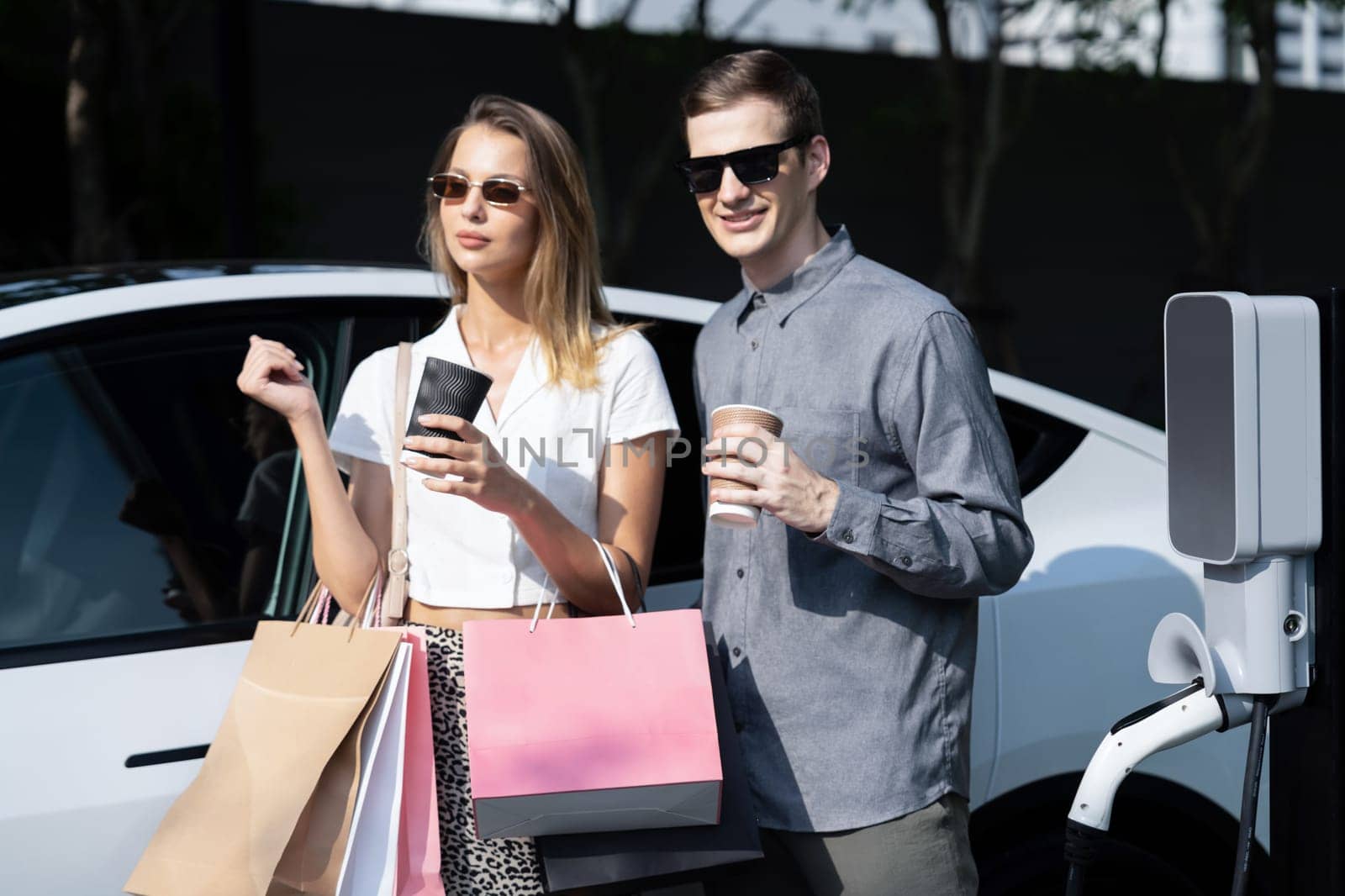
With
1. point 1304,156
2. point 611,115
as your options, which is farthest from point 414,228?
point 1304,156

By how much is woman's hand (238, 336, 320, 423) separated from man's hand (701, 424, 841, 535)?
0.63 meters

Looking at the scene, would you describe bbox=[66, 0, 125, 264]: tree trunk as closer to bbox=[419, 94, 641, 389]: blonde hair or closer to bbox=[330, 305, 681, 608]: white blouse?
bbox=[419, 94, 641, 389]: blonde hair

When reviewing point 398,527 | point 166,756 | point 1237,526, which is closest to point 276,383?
point 398,527

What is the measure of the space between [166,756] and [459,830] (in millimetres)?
499

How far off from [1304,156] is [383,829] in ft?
50.9

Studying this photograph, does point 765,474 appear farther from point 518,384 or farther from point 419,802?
point 419,802

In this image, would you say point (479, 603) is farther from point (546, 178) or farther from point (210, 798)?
point (546, 178)

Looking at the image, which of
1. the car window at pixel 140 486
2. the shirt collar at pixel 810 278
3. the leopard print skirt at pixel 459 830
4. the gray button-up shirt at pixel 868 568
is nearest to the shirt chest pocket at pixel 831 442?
the gray button-up shirt at pixel 868 568

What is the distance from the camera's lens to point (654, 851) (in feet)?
→ 5.99

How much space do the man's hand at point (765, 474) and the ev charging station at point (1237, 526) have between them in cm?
43

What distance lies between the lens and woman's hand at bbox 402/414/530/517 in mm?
1759

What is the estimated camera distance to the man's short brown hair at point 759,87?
201 cm

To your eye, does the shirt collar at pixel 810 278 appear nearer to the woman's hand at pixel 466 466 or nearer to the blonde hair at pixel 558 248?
the blonde hair at pixel 558 248

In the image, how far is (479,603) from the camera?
6.72 ft
